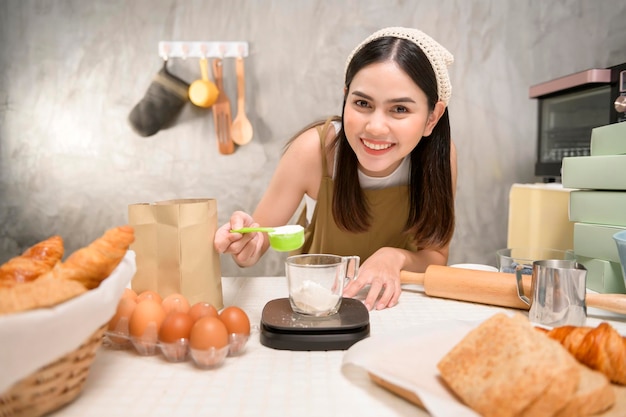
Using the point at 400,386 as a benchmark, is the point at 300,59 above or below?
above

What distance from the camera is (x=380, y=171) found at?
1580 millimetres

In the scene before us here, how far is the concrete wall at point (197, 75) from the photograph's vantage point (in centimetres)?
251

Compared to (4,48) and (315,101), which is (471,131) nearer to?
(315,101)

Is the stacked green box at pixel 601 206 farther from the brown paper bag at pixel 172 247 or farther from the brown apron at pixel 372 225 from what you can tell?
the brown paper bag at pixel 172 247

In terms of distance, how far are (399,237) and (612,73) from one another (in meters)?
1.07

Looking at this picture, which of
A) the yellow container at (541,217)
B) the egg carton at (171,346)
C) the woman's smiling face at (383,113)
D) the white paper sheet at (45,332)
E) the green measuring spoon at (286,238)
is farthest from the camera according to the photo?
the yellow container at (541,217)

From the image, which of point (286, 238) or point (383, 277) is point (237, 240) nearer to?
point (286, 238)

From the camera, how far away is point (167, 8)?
8.20ft

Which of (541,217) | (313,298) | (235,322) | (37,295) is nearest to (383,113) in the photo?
(313,298)

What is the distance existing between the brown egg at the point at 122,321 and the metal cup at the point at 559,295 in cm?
69

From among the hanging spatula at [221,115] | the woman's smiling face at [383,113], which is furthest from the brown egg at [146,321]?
the hanging spatula at [221,115]

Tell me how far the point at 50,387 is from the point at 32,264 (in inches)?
7.2

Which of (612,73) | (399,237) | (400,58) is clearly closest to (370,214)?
(399,237)

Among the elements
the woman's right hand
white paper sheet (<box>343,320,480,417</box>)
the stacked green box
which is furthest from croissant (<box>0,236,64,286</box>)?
the stacked green box
